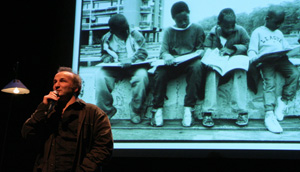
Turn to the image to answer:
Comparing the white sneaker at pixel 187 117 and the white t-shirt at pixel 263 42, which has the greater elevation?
the white t-shirt at pixel 263 42

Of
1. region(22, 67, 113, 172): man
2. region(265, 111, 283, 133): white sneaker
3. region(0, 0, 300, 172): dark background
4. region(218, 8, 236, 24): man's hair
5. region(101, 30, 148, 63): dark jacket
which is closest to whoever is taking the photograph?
region(22, 67, 113, 172): man

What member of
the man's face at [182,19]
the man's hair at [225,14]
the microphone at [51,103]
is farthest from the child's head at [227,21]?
the microphone at [51,103]

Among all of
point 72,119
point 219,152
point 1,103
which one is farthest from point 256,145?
point 1,103

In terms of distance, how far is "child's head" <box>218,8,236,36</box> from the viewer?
9.66ft

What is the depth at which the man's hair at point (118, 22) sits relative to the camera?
314 cm

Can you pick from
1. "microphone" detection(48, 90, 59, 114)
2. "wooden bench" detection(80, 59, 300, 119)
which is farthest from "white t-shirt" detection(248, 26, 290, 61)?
"microphone" detection(48, 90, 59, 114)

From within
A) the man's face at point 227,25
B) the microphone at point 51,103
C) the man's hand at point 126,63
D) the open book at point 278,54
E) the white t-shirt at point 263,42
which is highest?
the man's face at point 227,25

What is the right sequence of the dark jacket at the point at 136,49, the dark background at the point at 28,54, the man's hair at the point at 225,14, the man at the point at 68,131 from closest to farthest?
the man at the point at 68,131 → the man's hair at the point at 225,14 → the dark jacket at the point at 136,49 → the dark background at the point at 28,54

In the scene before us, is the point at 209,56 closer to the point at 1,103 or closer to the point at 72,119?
the point at 72,119

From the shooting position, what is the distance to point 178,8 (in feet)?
9.89

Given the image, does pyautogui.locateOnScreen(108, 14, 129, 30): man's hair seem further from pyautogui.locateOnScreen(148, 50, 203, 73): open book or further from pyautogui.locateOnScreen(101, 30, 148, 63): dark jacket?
pyautogui.locateOnScreen(148, 50, 203, 73): open book

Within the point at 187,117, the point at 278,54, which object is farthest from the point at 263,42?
the point at 187,117

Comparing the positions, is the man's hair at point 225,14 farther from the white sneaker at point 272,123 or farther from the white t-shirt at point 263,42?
the white sneaker at point 272,123

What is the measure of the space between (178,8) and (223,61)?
65 centimetres
